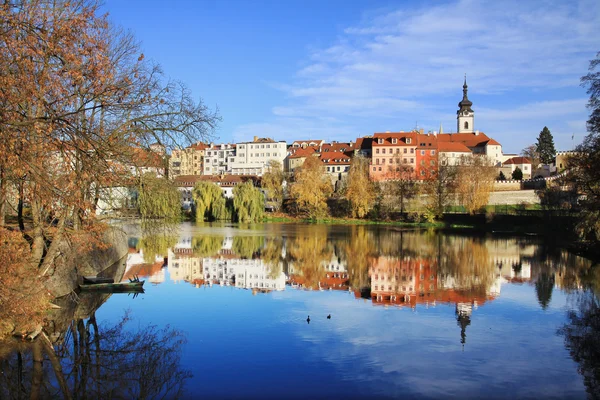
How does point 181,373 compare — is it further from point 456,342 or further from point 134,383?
point 456,342

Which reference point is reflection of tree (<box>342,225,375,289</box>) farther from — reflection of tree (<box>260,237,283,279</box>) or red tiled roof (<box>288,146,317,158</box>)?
red tiled roof (<box>288,146,317,158</box>)

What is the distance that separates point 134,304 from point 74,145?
1052cm

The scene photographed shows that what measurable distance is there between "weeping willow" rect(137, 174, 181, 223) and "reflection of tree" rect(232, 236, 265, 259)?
10.5 m

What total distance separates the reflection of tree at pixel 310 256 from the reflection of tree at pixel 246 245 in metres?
2.19

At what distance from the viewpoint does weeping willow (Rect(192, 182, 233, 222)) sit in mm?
63344

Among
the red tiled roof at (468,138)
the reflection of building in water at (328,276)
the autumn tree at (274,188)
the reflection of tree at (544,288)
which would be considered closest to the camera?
the reflection of tree at (544,288)

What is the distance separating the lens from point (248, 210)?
6269cm

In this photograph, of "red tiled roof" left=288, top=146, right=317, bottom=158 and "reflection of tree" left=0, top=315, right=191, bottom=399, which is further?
"red tiled roof" left=288, top=146, right=317, bottom=158

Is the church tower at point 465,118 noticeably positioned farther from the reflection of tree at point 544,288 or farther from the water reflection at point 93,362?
the water reflection at point 93,362

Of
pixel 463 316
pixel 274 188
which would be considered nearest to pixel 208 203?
pixel 274 188

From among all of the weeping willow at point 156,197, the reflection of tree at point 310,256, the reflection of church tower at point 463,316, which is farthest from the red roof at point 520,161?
the weeping willow at point 156,197

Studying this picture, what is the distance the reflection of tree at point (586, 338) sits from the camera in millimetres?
10516

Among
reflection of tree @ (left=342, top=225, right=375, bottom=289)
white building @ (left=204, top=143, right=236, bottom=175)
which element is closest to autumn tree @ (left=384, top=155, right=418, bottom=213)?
reflection of tree @ (left=342, top=225, right=375, bottom=289)

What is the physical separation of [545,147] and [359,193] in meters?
58.4
